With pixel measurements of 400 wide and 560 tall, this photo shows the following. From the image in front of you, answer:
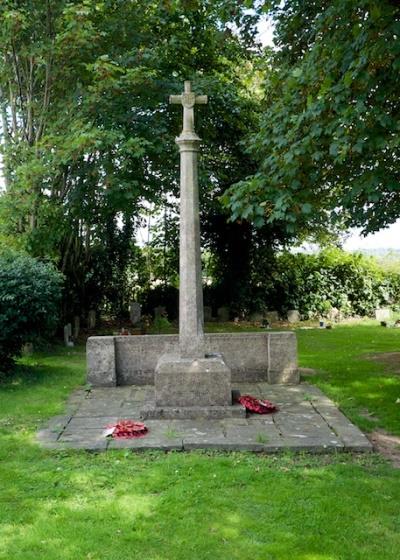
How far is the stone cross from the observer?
7.20 m

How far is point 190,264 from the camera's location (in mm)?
7242

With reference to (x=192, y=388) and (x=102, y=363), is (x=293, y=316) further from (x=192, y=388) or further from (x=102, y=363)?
(x=192, y=388)

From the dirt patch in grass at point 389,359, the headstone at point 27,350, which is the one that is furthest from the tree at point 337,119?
the headstone at point 27,350

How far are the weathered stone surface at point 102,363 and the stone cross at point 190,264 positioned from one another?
214cm

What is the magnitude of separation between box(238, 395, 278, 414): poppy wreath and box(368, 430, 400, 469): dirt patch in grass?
1.30 m

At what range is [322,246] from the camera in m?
24.1

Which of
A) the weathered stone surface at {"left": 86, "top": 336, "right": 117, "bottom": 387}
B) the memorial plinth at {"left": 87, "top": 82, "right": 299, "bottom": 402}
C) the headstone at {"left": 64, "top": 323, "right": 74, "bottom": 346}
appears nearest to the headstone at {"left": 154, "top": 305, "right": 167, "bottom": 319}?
the headstone at {"left": 64, "top": 323, "right": 74, "bottom": 346}

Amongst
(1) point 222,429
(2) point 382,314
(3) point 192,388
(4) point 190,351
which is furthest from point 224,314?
(1) point 222,429

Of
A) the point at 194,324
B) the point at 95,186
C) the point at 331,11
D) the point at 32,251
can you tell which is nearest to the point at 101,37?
the point at 95,186

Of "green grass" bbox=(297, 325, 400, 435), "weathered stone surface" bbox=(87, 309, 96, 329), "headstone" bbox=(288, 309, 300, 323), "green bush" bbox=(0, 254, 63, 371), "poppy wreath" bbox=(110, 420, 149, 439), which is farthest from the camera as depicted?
"headstone" bbox=(288, 309, 300, 323)

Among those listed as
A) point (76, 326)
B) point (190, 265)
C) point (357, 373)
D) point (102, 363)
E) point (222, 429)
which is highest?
point (190, 265)

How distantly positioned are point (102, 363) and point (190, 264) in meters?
2.73

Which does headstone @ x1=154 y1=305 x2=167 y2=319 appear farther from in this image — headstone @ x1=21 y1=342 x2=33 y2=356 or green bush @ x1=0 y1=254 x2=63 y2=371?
green bush @ x1=0 y1=254 x2=63 y2=371

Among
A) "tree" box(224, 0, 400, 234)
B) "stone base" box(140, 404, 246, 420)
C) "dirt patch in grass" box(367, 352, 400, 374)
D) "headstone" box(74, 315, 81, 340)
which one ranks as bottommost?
"stone base" box(140, 404, 246, 420)
